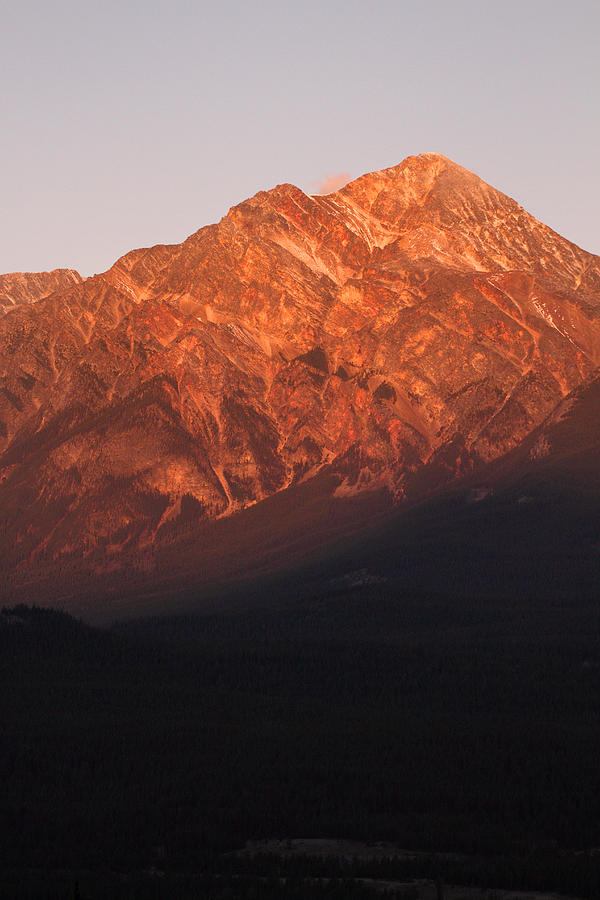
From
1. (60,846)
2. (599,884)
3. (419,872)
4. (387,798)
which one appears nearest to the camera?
(599,884)

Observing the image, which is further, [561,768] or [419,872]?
[561,768]

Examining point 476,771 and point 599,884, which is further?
point 476,771

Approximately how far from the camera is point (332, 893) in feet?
477

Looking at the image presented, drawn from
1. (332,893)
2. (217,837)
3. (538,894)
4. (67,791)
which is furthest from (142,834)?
(538,894)

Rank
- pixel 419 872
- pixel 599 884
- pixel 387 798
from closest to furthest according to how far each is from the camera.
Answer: pixel 599 884
pixel 419 872
pixel 387 798

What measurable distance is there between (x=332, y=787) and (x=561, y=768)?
91.0ft

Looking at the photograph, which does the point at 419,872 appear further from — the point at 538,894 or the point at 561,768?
the point at 561,768

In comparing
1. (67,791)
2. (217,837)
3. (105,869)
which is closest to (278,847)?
(217,837)

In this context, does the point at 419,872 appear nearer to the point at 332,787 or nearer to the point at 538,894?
the point at 538,894

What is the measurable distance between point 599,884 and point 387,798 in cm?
4765

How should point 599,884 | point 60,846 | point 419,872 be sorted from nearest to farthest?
point 599,884, point 419,872, point 60,846

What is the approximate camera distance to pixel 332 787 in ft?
636

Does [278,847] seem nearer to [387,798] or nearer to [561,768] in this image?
[387,798]

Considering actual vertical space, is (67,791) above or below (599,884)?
above
